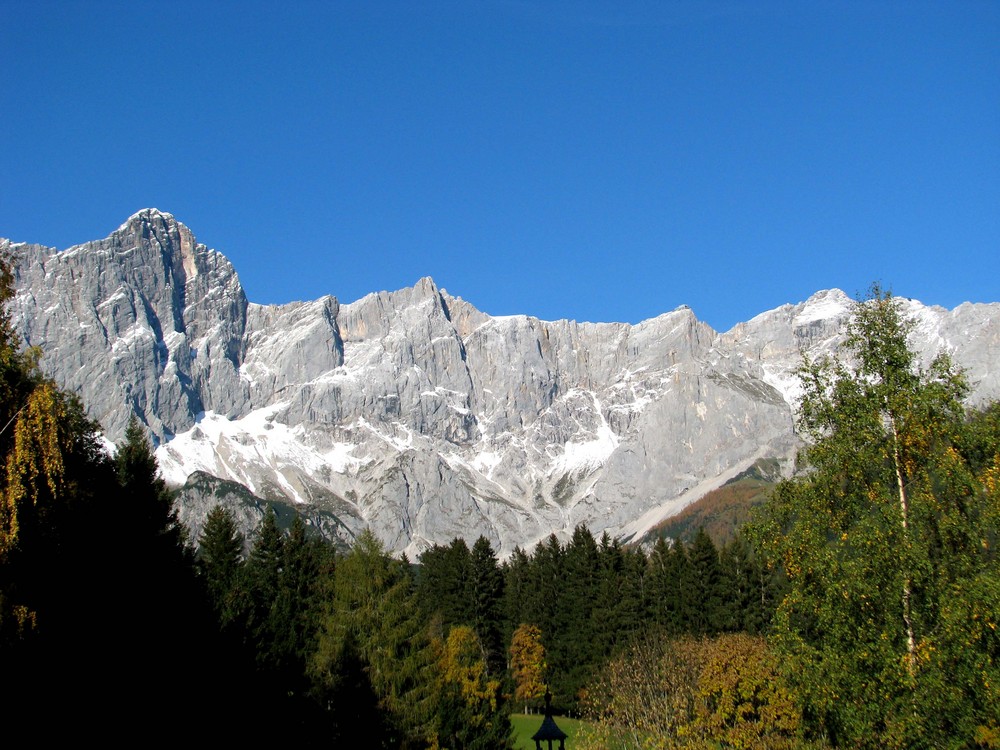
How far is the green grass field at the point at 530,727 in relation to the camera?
59812 mm

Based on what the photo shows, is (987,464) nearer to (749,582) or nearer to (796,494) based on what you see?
(796,494)

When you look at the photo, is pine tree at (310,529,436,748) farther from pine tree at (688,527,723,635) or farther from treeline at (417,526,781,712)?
pine tree at (688,527,723,635)

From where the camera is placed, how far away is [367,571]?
41.2m

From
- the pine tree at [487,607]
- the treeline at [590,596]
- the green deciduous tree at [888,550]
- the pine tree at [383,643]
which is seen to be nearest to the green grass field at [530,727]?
the treeline at [590,596]

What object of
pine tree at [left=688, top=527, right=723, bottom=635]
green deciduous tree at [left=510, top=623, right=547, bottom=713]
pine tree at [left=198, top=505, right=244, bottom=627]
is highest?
pine tree at [left=198, top=505, right=244, bottom=627]

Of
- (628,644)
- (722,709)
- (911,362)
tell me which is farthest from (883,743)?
(628,644)

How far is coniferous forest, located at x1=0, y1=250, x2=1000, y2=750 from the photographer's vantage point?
20641mm

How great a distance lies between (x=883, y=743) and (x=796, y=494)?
609 cm

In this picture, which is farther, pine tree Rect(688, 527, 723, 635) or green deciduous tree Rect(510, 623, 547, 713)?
green deciduous tree Rect(510, 623, 547, 713)

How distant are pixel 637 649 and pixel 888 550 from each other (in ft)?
94.3

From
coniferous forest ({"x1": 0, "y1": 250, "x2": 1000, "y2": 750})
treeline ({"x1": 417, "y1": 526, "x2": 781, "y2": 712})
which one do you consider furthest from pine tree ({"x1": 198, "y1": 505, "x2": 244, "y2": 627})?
treeline ({"x1": 417, "y1": 526, "x2": 781, "y2": 712})

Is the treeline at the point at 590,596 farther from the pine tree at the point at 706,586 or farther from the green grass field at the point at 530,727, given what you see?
the green grass field at the point at 530,727

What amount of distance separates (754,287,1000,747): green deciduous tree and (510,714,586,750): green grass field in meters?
36.3

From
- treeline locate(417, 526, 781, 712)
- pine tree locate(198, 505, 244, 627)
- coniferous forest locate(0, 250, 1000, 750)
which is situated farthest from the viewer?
treeline locate(417, 526, 781, 712)
